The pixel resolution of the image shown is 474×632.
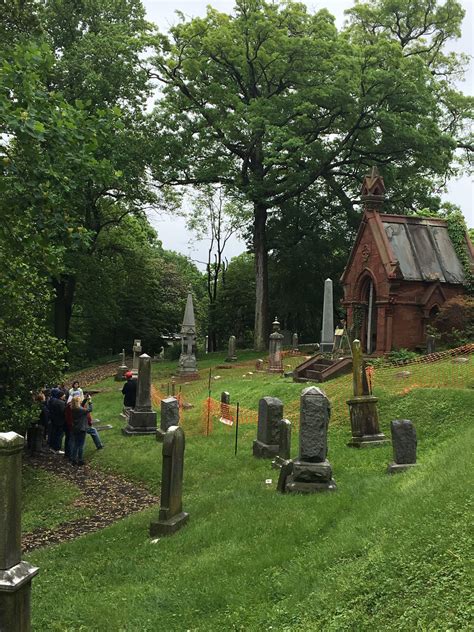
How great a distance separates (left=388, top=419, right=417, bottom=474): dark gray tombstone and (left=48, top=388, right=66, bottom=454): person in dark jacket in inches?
331

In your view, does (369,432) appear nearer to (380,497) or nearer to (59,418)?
(380,497)

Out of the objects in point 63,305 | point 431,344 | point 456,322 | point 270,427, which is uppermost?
point 63,305

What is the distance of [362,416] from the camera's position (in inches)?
455

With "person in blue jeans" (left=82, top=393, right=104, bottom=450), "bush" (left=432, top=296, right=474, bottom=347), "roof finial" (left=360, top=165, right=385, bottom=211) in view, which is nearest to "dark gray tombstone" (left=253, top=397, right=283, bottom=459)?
"person in blue jeans" (left=82, top=393, right=104, bottom=450)

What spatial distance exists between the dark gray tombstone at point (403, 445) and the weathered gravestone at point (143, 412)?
8197 millimetres

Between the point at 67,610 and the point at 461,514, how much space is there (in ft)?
13.4

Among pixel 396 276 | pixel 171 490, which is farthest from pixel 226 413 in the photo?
pixel 396 276

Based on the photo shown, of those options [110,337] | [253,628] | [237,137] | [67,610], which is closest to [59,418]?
[67,610]

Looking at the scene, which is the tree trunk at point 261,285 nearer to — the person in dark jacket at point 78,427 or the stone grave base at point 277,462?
the person in dark jacket at point 78,427

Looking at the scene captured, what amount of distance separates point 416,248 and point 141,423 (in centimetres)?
1365

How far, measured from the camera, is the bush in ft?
66.9

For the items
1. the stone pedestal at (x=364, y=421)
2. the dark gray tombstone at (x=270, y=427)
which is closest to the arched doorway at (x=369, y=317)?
the stone pedestal at (x=364, y=421)

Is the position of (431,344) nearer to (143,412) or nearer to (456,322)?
(456,322)

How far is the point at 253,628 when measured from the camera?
4844 mm
